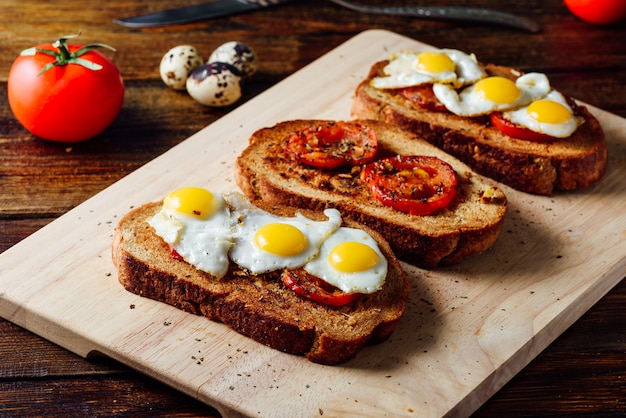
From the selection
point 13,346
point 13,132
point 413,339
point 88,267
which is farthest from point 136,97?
point 413,339

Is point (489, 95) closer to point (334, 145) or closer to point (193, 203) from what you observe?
point (334, 145)

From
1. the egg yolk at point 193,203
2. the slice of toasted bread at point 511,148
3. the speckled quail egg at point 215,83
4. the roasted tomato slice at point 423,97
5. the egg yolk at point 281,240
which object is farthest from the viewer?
the speckled quail egg at point 215,83

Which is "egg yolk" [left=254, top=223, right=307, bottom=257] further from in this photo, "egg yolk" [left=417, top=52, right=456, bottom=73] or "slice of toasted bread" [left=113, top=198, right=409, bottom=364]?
"egg yolk" [left=417, top=52, right=456, bottom=73]

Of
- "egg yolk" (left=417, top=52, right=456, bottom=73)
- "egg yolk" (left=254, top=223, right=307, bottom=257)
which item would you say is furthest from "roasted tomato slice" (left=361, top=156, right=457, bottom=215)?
"egg yolk" (left=417, top=52, right=456, bottom=73)

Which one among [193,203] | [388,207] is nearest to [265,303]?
[193,203]

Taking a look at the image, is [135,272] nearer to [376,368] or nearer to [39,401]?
[39,401]

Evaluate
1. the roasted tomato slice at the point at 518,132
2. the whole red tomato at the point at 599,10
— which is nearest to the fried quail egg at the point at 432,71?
the roasted tomato slice at the point at 518,132

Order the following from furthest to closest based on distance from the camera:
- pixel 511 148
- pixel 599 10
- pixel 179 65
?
pixel 599 10, pixel 179 65, pixel 511 148

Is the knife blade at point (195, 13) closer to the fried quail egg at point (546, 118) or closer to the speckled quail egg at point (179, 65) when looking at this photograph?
A: the speckled quail egg at point (179, 65)
